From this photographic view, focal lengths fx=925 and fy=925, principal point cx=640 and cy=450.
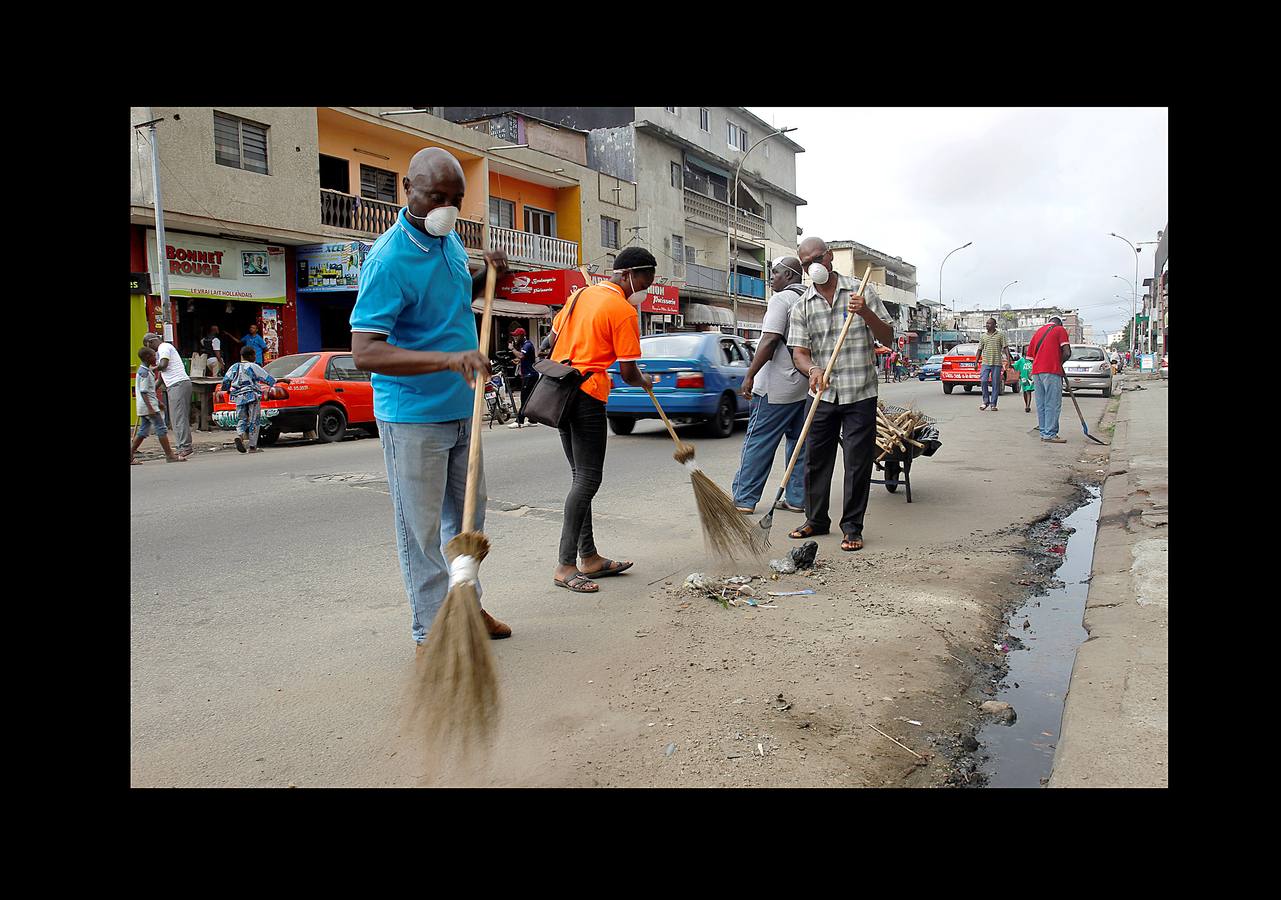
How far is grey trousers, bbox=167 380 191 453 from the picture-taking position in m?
12.1

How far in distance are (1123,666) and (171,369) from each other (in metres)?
12.0

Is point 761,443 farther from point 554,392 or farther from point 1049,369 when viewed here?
point 1049,369

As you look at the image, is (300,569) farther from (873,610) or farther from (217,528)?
(873,610)

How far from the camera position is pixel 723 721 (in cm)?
313

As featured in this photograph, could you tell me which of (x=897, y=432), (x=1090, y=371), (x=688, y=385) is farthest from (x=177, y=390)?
(x=1090, y=371)

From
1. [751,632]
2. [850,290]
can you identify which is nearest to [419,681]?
[751,632]

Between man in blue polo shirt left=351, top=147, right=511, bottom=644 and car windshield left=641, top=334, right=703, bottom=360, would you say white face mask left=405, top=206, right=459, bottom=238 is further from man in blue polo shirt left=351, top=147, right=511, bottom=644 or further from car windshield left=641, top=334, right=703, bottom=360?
car windshield left=641, top=334, right=703, bottom=360

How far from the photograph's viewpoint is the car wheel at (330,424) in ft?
45.2

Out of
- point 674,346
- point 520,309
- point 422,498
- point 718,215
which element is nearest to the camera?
point 422,498

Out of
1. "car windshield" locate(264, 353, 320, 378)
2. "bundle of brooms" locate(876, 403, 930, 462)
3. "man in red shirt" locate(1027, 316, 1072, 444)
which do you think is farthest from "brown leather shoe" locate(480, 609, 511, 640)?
"car windshield" locate(264, 353, 320, 378)

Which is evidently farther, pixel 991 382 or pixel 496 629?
pixel 991 382

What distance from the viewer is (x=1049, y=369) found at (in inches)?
456

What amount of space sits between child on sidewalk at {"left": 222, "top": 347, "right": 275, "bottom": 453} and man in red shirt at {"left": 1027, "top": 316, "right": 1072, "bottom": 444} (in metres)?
10.3

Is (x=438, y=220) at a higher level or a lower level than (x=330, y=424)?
higher
